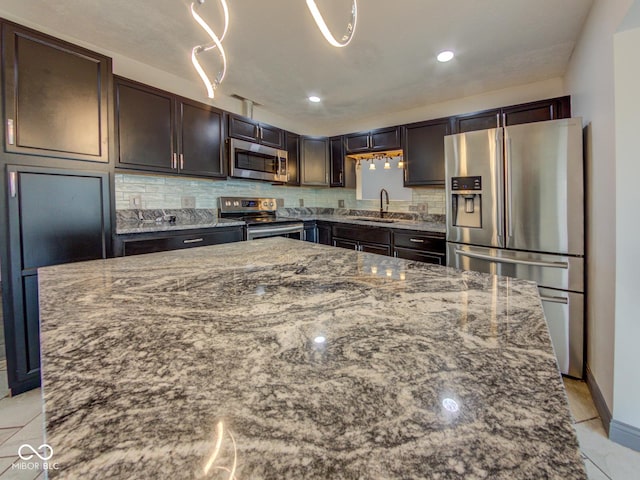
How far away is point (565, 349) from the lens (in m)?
2.10

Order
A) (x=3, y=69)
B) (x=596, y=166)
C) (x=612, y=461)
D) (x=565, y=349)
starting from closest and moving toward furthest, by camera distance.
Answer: (x=612, y=461) → (x=3, y=69) → (x=596, y=166) → (x=565, y=349)

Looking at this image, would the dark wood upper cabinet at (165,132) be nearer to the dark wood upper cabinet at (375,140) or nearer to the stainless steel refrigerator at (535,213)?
the dark wood upper cabinet at (375,140)

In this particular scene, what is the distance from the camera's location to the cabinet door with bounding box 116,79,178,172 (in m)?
2.45

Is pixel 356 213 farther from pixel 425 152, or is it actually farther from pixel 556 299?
pixel 556 299

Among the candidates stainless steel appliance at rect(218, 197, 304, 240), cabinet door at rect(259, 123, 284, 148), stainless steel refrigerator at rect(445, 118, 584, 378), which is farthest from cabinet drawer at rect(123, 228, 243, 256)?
stainless steel refrigerator at rect(445, 118, 584, 378)

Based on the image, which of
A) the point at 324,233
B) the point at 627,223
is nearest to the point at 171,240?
the point at 324,233

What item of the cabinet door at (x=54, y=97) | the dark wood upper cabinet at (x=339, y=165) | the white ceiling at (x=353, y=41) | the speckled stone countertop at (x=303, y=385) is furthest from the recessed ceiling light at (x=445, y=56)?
the cabinet door at (x=54, y=97)

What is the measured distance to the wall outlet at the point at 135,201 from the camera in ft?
9.23

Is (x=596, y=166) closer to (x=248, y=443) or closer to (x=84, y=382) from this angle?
(x=248, y=443)

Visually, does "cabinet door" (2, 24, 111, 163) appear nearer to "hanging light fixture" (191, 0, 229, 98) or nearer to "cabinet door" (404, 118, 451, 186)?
"hanging light fixture" (191, 0, 229, 98)

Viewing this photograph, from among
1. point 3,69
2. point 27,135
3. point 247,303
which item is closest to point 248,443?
point 247,303

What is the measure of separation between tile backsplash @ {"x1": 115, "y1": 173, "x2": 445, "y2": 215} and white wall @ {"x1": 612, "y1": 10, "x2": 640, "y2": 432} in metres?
2.13

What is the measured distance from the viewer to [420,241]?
3070mm

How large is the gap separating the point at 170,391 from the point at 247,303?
0.37 meters
